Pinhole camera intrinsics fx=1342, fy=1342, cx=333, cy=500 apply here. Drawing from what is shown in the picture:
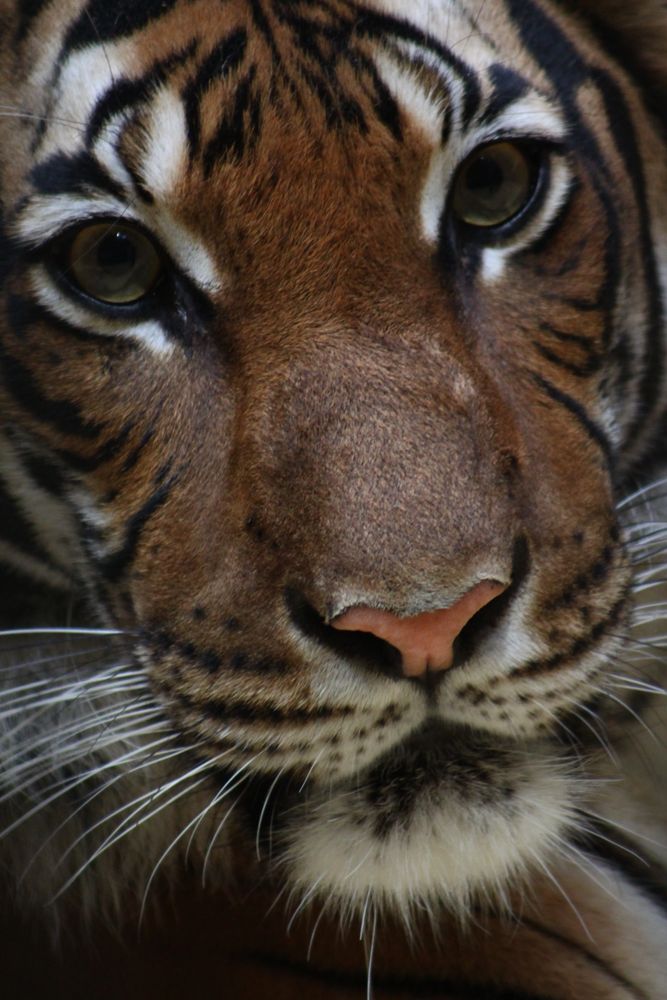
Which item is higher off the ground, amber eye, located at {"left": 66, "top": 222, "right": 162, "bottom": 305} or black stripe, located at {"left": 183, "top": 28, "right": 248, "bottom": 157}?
black stripe, located at {"left": 183, "top": 28, "right": 248, "bottom": 157}

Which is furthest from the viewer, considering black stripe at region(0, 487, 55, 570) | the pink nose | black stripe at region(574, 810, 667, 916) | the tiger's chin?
black stripe at region(574, 810, 667, 916)

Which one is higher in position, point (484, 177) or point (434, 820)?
point (484, 177)

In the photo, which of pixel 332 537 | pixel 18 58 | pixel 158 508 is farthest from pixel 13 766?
pixel 18 58

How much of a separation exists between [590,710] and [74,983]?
477 millimetres

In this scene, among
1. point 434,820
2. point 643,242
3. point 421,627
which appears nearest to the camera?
point 421,627

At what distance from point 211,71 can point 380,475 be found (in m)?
0.31

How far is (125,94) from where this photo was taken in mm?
906

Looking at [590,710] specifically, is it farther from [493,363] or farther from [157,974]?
[157,974]

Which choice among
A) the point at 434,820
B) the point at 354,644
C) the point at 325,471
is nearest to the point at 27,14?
the point at 325,471

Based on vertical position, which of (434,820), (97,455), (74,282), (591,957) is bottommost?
(591,957)

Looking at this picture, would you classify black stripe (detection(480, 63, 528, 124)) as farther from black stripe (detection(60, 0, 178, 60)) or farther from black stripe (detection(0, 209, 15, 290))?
black stripe (detection(0, 209, 15, 290))

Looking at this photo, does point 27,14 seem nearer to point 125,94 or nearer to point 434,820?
point 125,94

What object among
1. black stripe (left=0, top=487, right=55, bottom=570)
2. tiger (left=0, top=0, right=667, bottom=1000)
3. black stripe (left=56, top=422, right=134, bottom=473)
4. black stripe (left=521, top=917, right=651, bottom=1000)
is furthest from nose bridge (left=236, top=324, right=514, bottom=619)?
black stripe (left=521, top=917, right=651, bottom=1000)

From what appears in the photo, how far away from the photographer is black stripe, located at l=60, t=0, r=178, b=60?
0.94m
